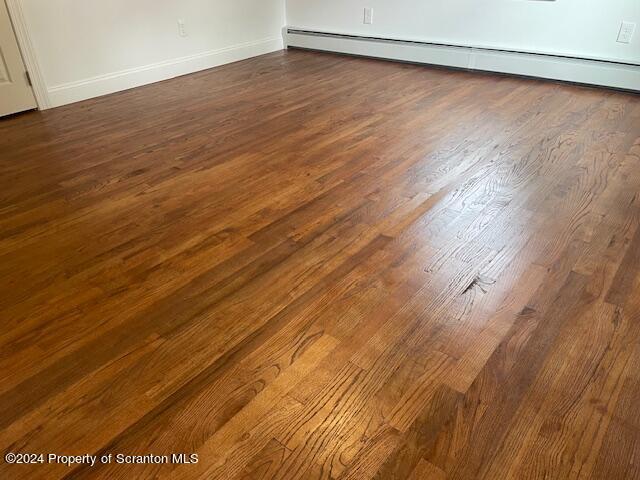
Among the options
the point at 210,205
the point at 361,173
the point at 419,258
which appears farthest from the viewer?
the point at 361,173

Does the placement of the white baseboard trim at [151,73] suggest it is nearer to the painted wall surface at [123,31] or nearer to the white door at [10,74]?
the painted wall surface at [123,31]

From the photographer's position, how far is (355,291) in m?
1.64

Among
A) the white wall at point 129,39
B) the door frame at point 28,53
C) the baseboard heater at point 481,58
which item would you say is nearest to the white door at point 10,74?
the door frame at point 28,53

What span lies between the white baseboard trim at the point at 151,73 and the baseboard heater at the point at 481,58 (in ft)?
1.94

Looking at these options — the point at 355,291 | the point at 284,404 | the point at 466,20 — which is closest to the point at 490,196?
the point at 355,291

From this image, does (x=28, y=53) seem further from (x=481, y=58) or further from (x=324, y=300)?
(x=481, y=58)

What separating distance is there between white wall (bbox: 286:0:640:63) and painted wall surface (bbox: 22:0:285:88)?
94 cm

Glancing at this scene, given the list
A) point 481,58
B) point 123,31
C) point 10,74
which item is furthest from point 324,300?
point 481,58

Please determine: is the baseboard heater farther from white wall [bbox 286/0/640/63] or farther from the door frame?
the door frame

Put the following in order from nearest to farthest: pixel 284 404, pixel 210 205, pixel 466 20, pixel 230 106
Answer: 1. pixel 284 404
2. pixel 210 205
3. pixel 230 106
4. pixel 466 20

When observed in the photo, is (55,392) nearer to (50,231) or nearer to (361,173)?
(50,231)

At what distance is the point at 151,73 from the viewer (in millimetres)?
4082

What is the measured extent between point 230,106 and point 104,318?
2322mm

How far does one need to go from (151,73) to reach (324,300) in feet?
10.7
